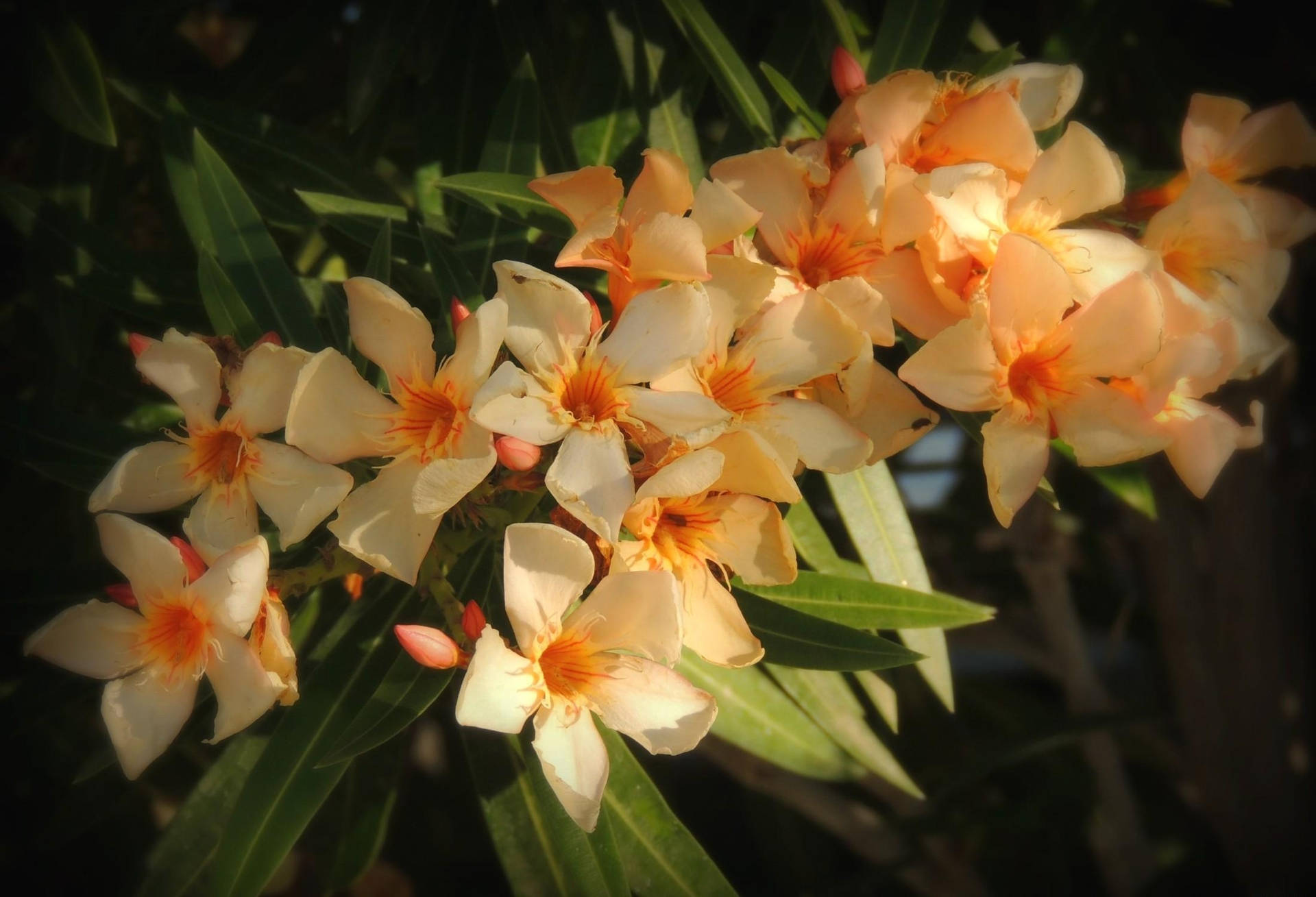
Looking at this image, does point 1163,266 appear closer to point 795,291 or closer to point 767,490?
point 795,291

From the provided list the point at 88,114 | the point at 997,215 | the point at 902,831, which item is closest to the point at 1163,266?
the point at 997,215

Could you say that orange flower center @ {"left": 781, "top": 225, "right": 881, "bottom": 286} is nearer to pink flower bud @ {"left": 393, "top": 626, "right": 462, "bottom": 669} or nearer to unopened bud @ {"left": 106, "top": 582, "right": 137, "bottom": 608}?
pink flower bud @ {"left": 393, "top": 626, "right": 462, "bottom": 669}

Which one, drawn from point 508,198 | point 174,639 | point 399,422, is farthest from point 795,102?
point 174,639

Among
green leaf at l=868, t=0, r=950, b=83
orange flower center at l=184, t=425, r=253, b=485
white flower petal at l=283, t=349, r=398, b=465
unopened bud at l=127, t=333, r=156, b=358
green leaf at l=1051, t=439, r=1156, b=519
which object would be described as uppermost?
green leaf at l=868, t=0, r=950, b=83

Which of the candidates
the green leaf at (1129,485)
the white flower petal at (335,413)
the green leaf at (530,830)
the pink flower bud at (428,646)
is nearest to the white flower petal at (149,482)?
the white flower petal at (335,413)

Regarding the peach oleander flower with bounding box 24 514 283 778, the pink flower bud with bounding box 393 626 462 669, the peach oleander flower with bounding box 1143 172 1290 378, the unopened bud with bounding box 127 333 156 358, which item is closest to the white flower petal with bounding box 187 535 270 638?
the peach oleander flower with bounding box 24 514 283 778

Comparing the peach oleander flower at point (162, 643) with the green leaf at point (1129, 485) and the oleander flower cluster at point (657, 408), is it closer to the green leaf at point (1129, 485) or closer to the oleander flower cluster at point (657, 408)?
the oleander flower cluster at point (657, 408)
